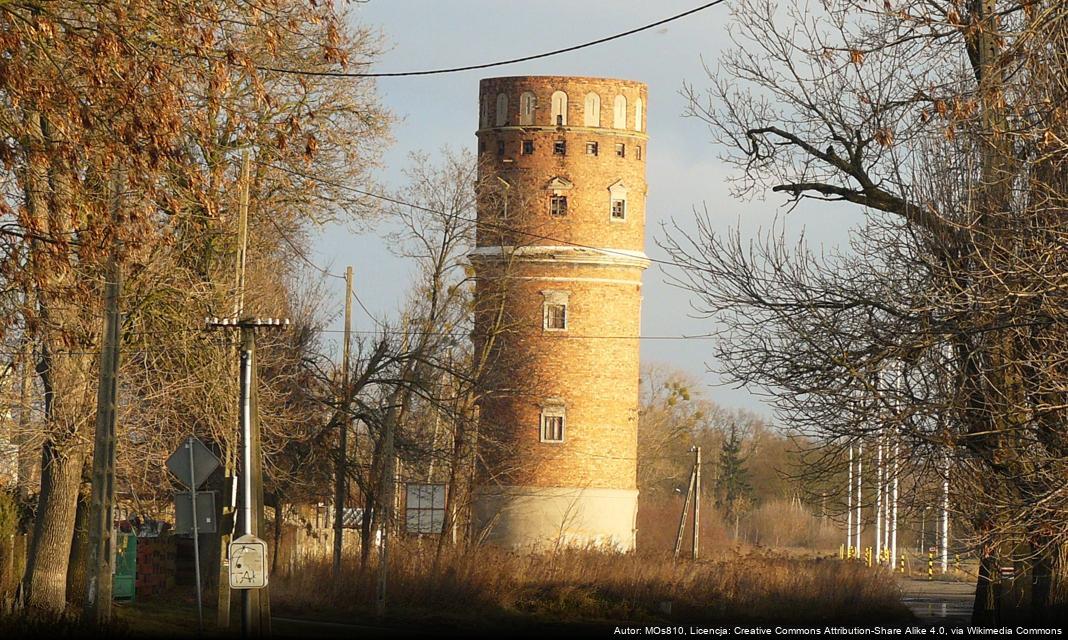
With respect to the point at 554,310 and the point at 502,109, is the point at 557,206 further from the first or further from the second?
the point at 502,109

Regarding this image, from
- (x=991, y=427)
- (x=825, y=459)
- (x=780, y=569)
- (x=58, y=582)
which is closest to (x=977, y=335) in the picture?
(x=991, y=427)

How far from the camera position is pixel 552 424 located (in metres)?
48.7

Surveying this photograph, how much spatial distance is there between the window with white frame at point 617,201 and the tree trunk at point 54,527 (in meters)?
26.6

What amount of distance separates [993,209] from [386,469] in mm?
17946

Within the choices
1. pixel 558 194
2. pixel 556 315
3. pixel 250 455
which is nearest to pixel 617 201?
pixel 558 194

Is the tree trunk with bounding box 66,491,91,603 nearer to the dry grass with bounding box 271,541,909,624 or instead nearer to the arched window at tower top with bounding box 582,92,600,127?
the dry grass with bounding box 271,541,909,624

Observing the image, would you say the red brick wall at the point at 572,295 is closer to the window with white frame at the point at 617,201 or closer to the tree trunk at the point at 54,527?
the window with white frame at the point at 617,201

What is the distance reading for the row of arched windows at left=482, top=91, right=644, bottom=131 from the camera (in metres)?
49.2

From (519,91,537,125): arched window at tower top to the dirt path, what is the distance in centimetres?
1848

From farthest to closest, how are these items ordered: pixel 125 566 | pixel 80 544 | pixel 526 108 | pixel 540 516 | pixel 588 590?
pixel 526 108, pixel 540 516, pixel 588 590, pixel 125 566, pixel 80 544

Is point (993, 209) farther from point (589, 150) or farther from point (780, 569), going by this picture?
point (589, 150)

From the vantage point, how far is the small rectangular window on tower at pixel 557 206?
48375 mm

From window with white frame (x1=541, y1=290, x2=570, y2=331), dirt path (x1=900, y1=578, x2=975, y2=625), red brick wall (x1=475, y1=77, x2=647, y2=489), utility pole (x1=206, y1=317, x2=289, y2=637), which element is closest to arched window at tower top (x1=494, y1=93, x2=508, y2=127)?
red brick wall (x1=475, y1=77, x2=647, y2=489)

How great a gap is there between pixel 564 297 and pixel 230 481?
25359mm
